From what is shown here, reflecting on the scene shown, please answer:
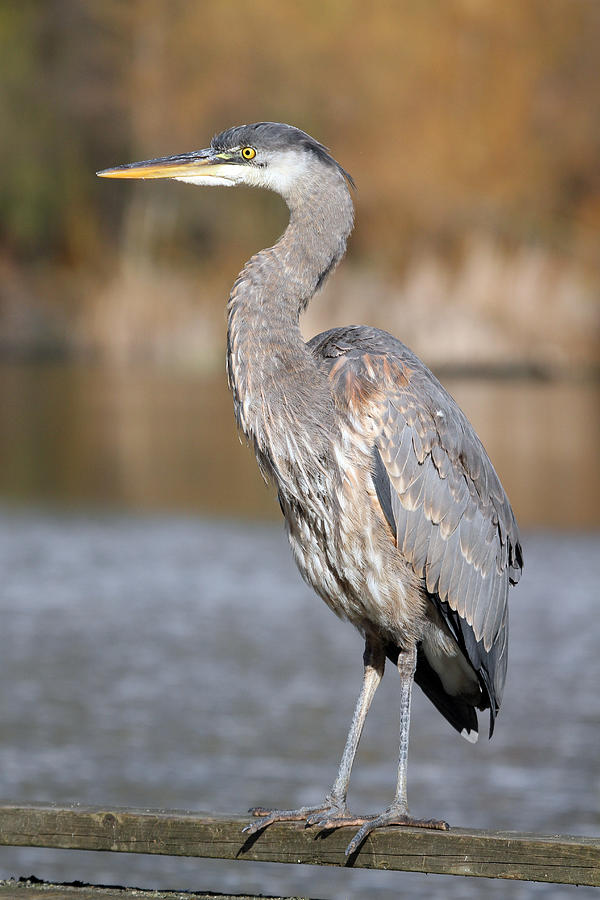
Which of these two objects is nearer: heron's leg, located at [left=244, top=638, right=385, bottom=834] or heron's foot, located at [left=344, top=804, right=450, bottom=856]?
heron's foot, located at [left=344, top=804, right=450, bottom=856]

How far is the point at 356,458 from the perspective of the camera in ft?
13.0

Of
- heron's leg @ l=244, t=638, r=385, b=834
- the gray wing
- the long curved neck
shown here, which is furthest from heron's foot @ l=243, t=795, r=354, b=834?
the long curved neck

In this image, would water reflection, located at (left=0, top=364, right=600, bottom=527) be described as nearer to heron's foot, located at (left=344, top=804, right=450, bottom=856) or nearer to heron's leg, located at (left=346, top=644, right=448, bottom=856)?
heron's leg, located at (left=346, top=644, right=448, bottom=856)

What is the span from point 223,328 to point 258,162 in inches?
868

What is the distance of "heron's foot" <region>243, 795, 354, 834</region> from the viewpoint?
11.5 feet

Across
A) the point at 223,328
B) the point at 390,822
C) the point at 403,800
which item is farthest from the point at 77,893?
the point at 223,328

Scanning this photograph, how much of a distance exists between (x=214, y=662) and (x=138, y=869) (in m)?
2.83

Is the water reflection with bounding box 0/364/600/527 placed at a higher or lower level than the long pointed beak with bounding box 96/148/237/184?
lower

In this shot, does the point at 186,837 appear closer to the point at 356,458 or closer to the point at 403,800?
the point at 403,800

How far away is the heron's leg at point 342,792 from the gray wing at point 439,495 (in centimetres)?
24

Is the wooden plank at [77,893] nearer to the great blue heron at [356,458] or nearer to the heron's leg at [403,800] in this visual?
the heron's leg at [403,800]

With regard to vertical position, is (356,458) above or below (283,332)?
below

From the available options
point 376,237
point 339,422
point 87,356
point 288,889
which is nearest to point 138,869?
point 288,889

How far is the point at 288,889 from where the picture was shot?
5.20 m
